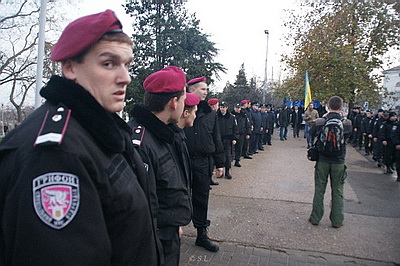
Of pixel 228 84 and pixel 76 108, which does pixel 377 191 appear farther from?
pixel 228 84

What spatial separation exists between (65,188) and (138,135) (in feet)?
3.97

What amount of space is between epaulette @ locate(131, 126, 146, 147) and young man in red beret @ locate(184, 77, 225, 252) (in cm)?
195

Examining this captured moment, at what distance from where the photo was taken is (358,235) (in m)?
4.55

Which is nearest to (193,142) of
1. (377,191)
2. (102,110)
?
(102,110)

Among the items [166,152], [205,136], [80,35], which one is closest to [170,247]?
[166,152]

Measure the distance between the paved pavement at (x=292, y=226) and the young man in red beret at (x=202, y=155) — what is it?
36 cm

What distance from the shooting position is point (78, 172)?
99cm

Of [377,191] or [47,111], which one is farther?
[377,191]

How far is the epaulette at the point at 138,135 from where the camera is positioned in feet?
6.86

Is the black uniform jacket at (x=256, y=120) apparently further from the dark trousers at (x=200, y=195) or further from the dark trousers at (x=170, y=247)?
the dark trousers at (x=170, y=247)

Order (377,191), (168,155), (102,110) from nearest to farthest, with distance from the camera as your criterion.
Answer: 1. (102,110)
2. (168,155)
3. (377,191)

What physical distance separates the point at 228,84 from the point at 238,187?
28308 mm

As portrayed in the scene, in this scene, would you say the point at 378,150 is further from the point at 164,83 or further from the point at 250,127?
the point at 164,83

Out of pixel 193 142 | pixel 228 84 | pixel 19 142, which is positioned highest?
pixel 228 84
